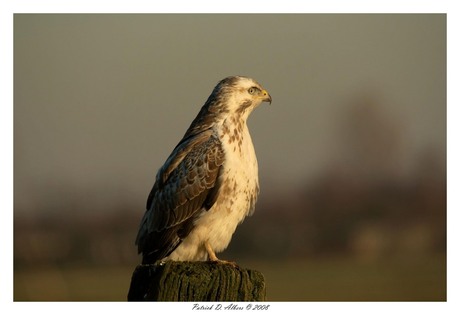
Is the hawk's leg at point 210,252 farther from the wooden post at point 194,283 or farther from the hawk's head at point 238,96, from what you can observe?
the wooden post at point 194,283

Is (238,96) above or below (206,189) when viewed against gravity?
above

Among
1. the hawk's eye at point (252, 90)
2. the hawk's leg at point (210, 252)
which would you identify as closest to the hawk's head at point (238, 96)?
the hawk's eye at point (252, 90)

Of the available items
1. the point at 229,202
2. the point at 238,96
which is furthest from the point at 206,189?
the point at 238,96

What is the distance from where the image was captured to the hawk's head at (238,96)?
8.02 m

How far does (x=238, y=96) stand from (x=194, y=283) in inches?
116

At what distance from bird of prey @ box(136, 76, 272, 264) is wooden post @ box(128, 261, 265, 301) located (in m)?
1.80

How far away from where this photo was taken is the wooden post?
5.59 metres

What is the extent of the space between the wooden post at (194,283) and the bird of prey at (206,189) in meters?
1.80

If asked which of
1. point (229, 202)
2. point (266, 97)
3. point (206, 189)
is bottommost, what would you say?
point (229, 202)

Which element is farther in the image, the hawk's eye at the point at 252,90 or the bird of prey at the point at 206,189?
the hawk's eye at the point at 252,90

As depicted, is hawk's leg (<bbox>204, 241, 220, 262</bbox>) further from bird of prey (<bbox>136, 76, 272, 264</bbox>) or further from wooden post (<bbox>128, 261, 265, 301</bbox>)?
wooden post (<bbox>128, 261, 265, 301</bbox>)

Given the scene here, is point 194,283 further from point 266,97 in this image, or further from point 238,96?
point 266,97

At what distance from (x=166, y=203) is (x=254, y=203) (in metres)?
0.94

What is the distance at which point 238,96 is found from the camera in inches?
318
